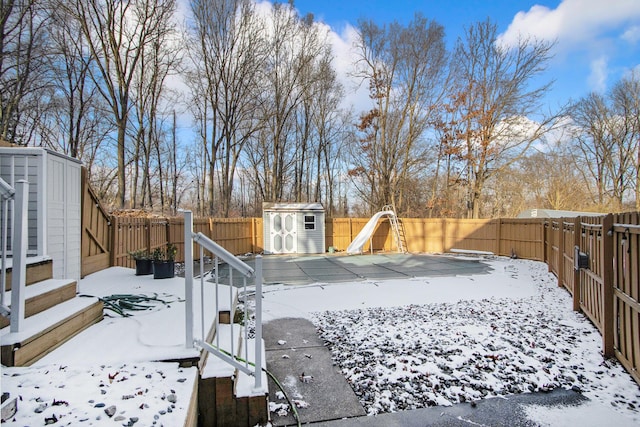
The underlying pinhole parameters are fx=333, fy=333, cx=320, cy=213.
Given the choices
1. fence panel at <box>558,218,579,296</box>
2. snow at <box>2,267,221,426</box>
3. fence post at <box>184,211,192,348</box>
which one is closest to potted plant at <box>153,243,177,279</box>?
snow at <box>2,267,221,426</box>

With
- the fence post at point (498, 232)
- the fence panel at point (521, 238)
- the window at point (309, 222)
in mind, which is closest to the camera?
the fence panel at point (521, 238)

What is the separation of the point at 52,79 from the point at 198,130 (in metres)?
6.36

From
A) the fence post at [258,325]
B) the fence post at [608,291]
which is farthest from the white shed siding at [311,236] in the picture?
the fence post at [258,325]

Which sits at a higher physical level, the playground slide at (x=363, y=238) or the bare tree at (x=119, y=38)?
the bare tree at (x=119, y=38)

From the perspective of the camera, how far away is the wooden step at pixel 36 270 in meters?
2.57

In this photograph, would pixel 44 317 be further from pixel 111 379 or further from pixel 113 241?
pixel 113 241

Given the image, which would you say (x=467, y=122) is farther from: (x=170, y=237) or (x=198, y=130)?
(x=170, y=237)

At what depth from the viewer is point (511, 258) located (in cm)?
1136

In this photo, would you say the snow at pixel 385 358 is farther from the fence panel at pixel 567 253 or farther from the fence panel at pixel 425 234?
the fence panel at pixel 425 234

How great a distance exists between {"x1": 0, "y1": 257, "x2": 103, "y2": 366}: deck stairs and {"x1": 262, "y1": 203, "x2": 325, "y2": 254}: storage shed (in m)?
10.9

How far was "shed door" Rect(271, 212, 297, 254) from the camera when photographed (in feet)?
45.4

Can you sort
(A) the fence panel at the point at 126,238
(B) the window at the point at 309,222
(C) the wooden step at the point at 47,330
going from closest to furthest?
(C) the wooden step at the point at 47,330 → (A) the fence panel at the point at 126,238 → (B) the window at the point at 309,222

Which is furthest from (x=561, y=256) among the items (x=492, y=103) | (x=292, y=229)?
(x=492, y=103)

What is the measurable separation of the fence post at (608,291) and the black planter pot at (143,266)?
575 centimetres
